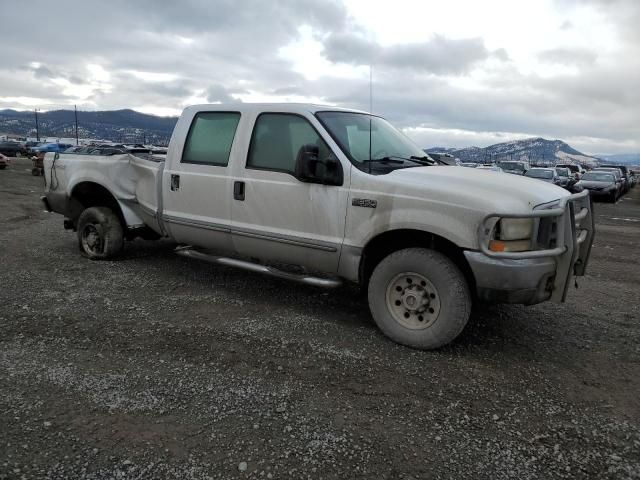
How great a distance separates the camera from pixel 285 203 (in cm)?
441

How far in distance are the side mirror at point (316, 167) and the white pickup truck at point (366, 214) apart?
0.01 metres

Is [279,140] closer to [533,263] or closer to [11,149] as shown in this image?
[533,263]

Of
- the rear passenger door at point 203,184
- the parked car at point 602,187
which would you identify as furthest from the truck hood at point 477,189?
the parked car at point 602,187

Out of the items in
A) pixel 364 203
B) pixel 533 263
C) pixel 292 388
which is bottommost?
pixel 292 388

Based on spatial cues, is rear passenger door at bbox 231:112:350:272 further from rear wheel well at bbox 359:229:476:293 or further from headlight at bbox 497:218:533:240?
headlight at bbox 497:218:533:240

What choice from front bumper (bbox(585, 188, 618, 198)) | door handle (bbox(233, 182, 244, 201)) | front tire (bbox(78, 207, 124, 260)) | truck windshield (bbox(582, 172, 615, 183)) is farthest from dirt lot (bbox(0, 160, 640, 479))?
truck windshield (bbox(582, 172, 615, 183))

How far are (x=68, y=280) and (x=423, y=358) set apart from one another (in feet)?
13.4

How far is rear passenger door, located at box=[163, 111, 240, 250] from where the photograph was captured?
487 centimetres

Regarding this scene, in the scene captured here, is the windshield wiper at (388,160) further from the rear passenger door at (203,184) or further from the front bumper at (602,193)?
the front bumper at (602,193)

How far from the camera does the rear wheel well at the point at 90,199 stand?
6.32m

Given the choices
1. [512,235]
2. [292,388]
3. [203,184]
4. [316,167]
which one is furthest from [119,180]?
[512,235]

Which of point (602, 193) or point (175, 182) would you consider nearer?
point (175, 182)

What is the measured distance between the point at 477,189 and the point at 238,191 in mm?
2271

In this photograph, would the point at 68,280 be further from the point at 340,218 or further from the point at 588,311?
the point at 588,311
